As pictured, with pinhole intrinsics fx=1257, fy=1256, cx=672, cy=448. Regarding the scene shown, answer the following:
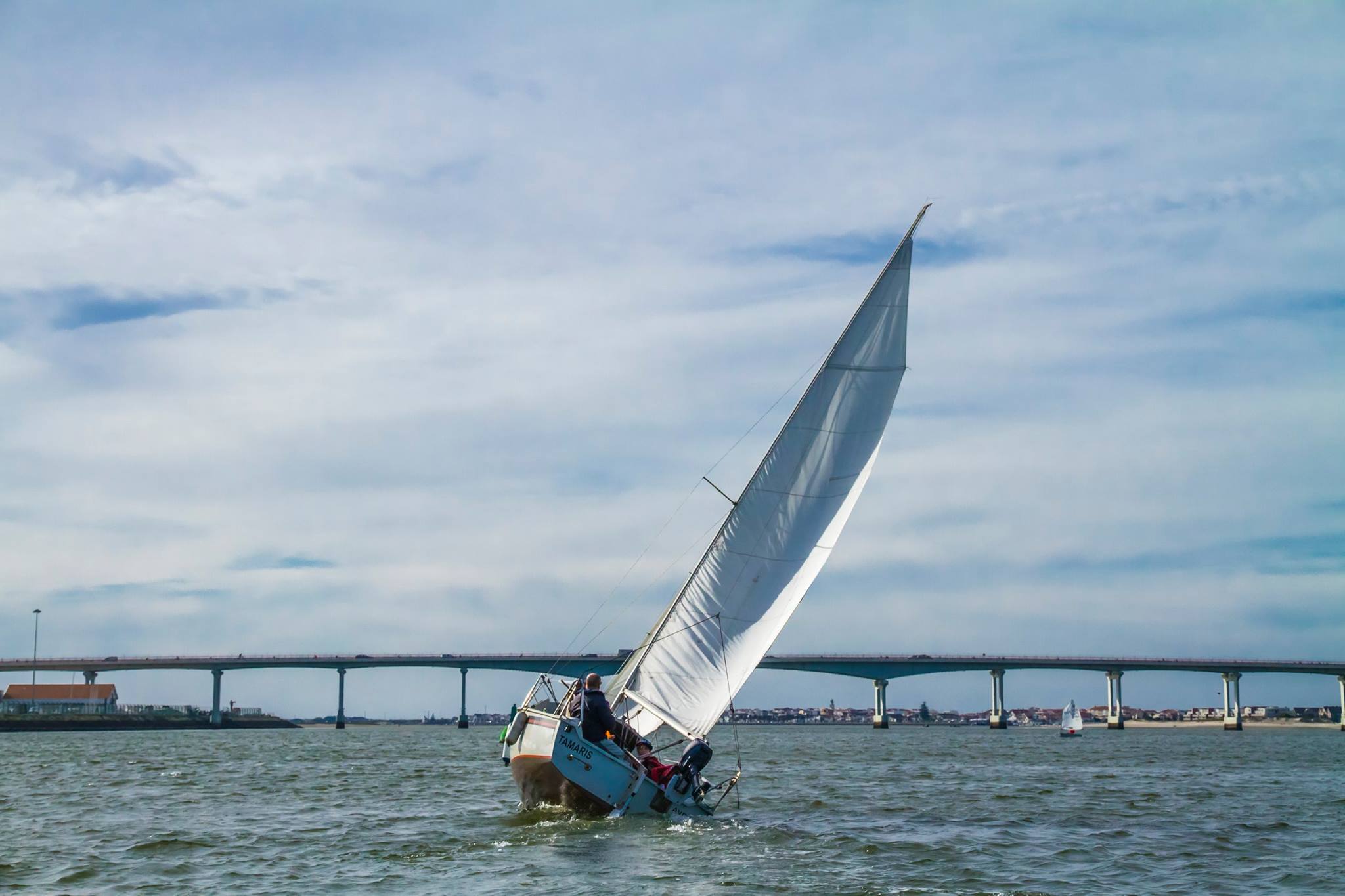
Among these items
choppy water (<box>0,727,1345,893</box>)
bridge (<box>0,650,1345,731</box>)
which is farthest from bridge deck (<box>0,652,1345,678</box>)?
choppy water (<box>0,727,1345,893</box>)

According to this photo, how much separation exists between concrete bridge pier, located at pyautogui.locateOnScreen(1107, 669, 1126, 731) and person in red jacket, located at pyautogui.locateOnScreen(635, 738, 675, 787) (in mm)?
117770

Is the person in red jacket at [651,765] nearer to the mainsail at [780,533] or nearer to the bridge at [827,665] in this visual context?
the mainsail at [780,533]

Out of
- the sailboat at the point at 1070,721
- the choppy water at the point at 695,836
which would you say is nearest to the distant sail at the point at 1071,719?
the sailboat at the point at 1070,721

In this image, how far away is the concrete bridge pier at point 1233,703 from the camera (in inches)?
5133

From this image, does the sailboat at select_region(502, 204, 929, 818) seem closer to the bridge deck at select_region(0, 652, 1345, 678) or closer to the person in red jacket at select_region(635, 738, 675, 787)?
the person in red jacket at select_region(635, 738, 675, 787)

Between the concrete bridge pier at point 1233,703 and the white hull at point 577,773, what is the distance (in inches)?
4819

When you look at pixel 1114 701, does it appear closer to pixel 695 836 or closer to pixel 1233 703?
pixel 1233 703

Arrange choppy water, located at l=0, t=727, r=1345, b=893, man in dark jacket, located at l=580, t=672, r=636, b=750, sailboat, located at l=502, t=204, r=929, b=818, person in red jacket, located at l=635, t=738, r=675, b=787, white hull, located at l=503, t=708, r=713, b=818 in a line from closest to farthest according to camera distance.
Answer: choppy water, located at l=0, t=727, r=1345, b=893 → white hull, located at l=503, t=708, r=713, b=818 → man in dark jacket, located at l=580, t=672, r=636, b=750 → person in red jacket, located at l=635, t=738, r=675, b=787 → sailboat, located at l=502, t=204, r=929, b=818

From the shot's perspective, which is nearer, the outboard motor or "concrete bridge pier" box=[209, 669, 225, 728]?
the outboard motor

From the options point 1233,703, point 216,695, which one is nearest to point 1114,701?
point 1233,703

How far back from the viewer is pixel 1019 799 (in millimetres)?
30688

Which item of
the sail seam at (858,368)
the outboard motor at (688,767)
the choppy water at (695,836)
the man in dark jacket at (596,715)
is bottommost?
the choppy water at (695,836)

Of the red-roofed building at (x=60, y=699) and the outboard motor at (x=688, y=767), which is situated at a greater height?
the outboard motor at (x=688, y=767)

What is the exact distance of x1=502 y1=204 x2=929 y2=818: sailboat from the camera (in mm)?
23281
